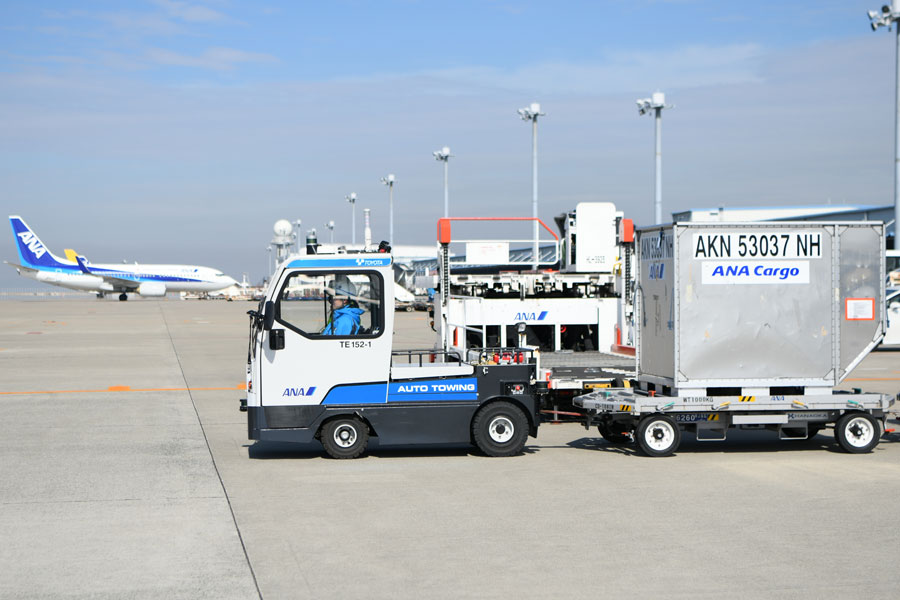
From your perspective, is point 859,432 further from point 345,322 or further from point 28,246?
point 28,246

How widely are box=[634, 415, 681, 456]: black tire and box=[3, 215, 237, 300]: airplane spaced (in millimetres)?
85936

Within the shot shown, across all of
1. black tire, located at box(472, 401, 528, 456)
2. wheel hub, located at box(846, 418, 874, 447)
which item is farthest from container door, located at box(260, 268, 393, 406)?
wheel hub, located at box(846, 418, 874, 447)

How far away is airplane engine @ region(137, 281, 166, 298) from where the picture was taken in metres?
91.8

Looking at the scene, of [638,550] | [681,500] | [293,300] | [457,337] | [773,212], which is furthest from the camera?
[773,212]

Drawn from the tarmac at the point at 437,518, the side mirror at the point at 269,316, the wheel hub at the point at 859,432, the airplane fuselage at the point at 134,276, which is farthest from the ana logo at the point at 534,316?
the airplane fuselage at the point at 134,276

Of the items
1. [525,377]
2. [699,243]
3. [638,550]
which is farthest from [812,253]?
[638,550]

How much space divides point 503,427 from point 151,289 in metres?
85.9

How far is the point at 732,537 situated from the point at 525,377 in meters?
3.98

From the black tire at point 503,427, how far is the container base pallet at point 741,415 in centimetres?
81

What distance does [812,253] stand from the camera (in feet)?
36.4

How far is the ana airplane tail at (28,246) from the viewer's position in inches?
3610

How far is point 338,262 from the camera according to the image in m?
10.8

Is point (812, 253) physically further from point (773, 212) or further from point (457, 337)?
point (773, 212)

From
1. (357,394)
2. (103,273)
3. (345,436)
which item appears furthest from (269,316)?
(103,273)
